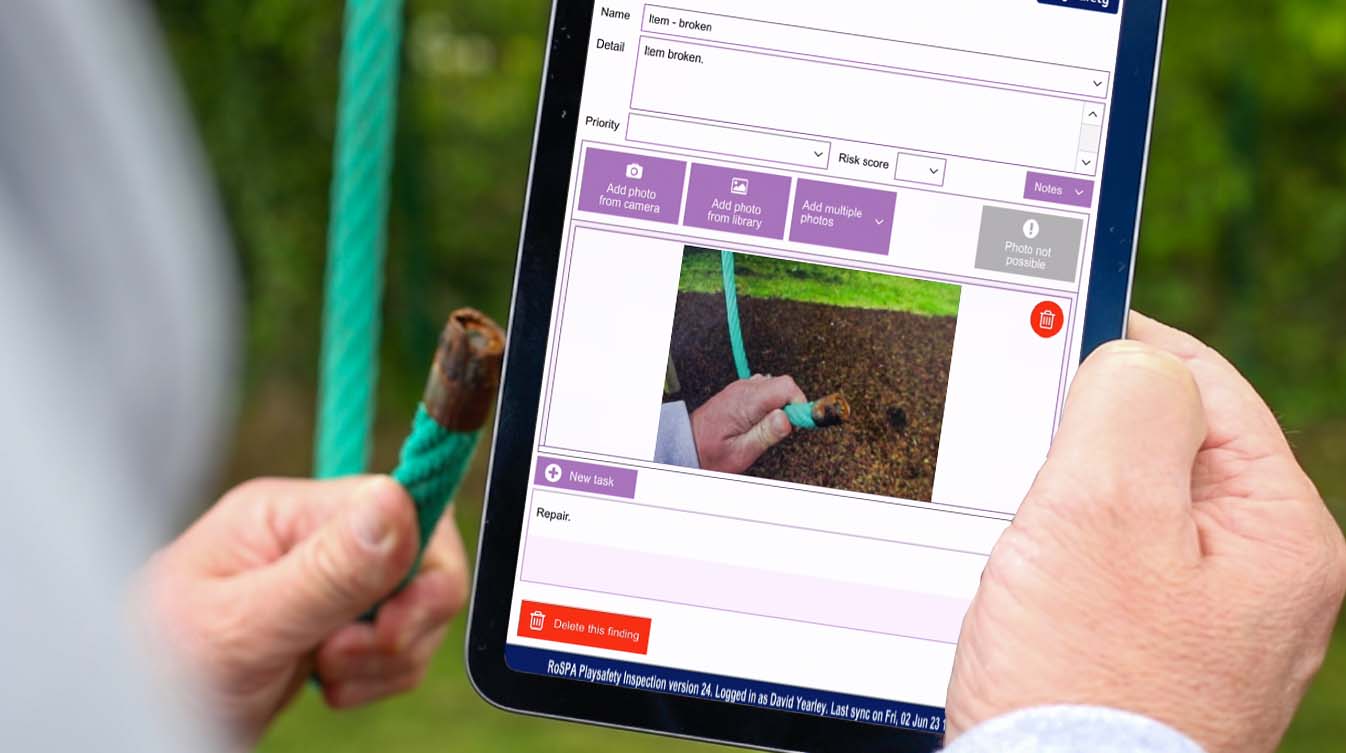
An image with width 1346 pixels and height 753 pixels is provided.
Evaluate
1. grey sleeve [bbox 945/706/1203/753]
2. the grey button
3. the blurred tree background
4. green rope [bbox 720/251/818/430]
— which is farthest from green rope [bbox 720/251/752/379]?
the blurred tree background

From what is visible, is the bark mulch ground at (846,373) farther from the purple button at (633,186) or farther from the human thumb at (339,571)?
the human thumb at (339,571)

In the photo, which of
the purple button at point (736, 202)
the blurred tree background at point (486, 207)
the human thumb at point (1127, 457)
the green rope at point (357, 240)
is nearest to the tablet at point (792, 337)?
the purple button at point (736, 202)

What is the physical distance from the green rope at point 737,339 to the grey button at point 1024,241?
116mm

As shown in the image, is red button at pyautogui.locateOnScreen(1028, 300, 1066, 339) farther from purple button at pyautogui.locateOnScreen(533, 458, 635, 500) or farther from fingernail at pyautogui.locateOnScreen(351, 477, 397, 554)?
fingernail at pyautogui.locateOnScreen(351, 477, 397, 554)

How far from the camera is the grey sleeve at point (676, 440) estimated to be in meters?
0.66

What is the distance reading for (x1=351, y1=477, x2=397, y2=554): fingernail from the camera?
2.58 ft

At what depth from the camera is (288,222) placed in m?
3.02

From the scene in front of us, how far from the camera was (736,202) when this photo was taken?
0.66 meters

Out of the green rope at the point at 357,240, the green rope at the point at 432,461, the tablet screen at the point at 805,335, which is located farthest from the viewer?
the green rope at the point at 357,240

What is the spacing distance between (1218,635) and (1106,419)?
10cm

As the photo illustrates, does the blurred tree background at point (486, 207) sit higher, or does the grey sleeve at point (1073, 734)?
the blurred tree background at point (486, 207)

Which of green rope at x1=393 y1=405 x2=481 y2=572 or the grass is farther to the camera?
green rope at x1=393 y1=405 x2=481 y2=572

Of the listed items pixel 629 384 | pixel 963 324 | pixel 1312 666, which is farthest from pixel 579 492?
pixel 1312 666

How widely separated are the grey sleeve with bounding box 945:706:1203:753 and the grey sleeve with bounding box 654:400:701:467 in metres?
0.22
